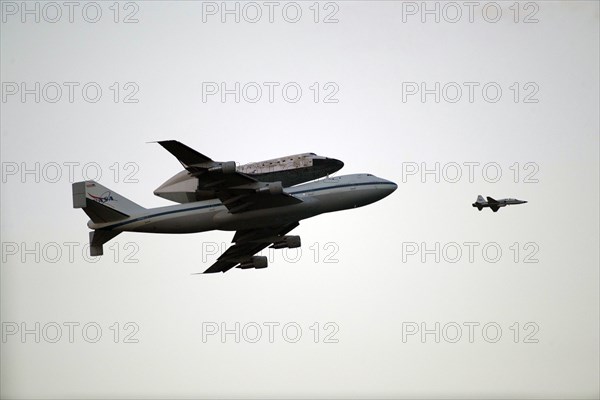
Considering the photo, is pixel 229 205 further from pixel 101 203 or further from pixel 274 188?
pixel 101 203

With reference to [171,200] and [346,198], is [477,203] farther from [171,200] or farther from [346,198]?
[171,200]

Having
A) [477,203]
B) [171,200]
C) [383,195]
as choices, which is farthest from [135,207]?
[477,203]

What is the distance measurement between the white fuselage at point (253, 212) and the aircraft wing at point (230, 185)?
0.47 meters

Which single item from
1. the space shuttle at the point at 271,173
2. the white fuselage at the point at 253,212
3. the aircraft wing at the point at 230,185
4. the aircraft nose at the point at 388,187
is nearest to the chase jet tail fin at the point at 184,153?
the aircraft wing at the point at 230,185

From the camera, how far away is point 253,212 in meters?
57.0

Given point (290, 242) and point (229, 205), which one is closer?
point (229, 205)

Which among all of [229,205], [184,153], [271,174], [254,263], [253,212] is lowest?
[254,263]

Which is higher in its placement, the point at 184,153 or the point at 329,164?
the point at 184,153

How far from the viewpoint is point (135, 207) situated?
190ft

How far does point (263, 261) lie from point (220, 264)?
2.04 meters

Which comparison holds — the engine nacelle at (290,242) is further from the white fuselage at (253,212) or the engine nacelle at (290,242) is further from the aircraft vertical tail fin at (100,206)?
the aircraft vertical tail fin at (100,206)

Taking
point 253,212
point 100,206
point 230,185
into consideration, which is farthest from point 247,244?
point 100,206

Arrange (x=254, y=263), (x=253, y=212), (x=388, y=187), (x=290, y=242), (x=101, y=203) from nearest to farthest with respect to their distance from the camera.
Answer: (x=253, y=212) < (x=101, y=203) < (x=388, y=187) < (x=290, y=242) < (x=254, y=263)

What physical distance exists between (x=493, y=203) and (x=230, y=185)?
13.5 metres
